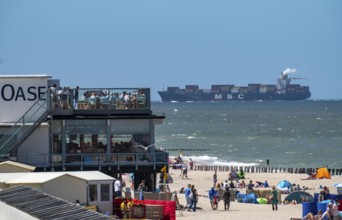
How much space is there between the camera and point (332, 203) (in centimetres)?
3344

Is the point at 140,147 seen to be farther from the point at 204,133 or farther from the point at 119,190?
the point at 204,133

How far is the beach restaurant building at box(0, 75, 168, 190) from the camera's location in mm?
37875

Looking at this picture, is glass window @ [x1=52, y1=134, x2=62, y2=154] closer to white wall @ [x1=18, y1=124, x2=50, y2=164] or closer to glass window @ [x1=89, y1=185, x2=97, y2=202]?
white wall @ [x1=18, y1=124, x2=50, y2=164]

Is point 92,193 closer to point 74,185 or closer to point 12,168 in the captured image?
point 74,185

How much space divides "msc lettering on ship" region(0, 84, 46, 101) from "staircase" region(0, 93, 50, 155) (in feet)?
2.03

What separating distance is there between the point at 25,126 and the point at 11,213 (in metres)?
18.3

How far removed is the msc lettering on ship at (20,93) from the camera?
130 ft

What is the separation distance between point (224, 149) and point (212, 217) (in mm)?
78940

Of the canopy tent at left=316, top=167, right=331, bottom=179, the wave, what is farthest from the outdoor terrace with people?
the wave

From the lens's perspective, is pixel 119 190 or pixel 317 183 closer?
pixel 119 190

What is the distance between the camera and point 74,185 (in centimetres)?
3022

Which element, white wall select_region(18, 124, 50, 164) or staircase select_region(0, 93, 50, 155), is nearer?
staircase select_region(0, 93, 50, 155)

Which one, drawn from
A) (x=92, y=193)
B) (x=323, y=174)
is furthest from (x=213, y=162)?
(x=92, y=193)

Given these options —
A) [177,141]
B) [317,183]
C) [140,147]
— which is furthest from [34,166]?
[177,141]
